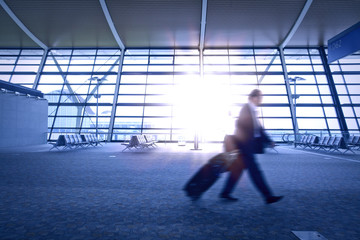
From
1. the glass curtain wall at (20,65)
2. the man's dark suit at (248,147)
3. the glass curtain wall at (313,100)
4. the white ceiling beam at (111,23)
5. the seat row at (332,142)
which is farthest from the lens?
the glass curtain wall at (20,65)

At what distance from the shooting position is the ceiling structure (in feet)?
46.8

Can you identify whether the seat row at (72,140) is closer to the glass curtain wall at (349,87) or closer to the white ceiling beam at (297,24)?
the white ceiling beam at (297,24)

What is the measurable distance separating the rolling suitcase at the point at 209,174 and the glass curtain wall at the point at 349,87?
15580 millimetres

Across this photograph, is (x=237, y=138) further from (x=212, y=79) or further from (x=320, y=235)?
(x=212, y=79)

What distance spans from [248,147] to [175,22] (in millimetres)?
14993

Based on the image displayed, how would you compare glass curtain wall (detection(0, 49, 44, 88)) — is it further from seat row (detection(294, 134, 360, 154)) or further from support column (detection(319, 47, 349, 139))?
support column (detection(319, 47, 349, 139))

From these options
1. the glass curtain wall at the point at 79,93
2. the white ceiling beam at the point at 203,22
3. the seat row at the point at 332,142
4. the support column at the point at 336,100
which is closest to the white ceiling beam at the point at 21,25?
the glass curtain wall at the point at 79,93

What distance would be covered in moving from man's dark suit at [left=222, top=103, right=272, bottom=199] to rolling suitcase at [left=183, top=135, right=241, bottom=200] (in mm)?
104

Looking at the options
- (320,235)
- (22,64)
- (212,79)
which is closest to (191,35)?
(212,79)

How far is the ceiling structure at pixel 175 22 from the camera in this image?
1425 cm

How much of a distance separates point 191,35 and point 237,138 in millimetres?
15669

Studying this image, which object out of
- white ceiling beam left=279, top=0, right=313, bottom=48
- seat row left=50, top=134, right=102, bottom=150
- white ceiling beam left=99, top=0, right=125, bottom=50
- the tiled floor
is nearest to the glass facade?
white ceiling beam left=279, top=0, right=313, bottom=48

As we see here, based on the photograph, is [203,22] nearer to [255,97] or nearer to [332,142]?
[332,142]

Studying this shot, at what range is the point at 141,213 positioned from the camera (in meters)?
2.40
